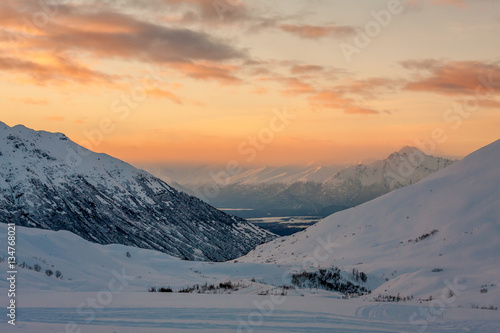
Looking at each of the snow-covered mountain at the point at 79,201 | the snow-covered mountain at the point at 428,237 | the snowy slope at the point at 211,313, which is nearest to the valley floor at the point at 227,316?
the snowy slope at the point at 211,313

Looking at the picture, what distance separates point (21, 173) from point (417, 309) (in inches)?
6227

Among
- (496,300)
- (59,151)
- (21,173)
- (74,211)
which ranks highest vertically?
(59,151)

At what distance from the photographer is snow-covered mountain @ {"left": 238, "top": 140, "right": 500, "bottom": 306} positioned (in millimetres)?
22938

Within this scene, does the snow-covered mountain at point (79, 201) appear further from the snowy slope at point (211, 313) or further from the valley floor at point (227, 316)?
the valley floor at point (227, 316)

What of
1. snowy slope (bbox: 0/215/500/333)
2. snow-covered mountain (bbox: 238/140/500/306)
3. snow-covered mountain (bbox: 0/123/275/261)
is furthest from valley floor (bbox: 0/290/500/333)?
snow-covered mountain (bbox: 0/123/275/261)

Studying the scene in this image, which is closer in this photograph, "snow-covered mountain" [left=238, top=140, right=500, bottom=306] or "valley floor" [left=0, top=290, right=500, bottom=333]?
"valley floor" [left=0, top=290, right=500, bottom=333]

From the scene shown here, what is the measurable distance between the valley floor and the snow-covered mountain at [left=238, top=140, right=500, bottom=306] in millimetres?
6089

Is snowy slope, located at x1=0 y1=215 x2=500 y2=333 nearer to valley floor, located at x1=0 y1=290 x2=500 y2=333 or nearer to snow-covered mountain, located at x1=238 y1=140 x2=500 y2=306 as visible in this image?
valley floor, located at x1=0 y1=290 x2=500 y2=333

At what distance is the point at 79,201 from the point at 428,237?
469ft

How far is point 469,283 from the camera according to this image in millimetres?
20938

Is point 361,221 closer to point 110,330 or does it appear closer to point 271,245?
point 271,245

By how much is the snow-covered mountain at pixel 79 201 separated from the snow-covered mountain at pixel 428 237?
105 meters

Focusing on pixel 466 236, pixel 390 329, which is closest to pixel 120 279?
pixel 390 329

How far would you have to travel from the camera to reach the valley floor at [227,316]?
1104 cm
